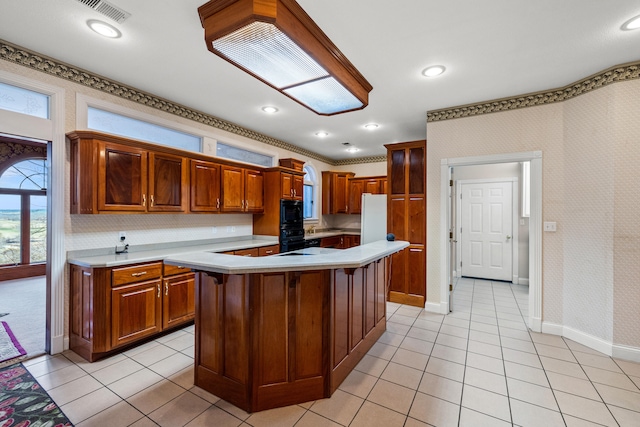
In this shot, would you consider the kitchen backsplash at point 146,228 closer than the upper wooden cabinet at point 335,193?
Yes

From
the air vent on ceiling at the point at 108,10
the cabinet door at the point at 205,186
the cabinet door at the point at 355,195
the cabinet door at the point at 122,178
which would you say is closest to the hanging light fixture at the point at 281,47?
the air vent on ceiling at the point at 108,10

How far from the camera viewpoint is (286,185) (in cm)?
485

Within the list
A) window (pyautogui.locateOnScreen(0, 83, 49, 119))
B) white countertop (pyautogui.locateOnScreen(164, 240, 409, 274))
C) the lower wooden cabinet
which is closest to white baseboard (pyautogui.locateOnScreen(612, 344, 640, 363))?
white countertop (pyautogui.locateOnScreen(164, 240, 409, 274))

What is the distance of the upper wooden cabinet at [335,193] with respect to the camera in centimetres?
686

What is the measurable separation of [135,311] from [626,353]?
193 inches

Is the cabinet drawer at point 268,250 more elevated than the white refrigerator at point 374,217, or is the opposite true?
the white refrigerator at point 374,217

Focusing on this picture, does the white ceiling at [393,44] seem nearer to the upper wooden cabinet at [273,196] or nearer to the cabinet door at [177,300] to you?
the upper wooden cabinet at [273,196]

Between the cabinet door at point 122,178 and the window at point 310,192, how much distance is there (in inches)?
150

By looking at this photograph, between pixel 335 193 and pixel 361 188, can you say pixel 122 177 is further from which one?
pixel 361 188

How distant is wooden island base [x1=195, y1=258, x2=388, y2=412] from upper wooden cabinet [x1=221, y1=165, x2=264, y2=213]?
2196mm

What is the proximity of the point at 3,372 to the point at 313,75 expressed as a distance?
3.70 meters

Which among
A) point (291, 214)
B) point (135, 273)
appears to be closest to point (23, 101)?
point (135, 273)

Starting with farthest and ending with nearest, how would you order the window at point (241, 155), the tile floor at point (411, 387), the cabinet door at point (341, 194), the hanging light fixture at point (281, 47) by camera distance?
the cabinet door at point (341, 194) → the window at point (241, 155) → the tile floor at point (411, 387) → the hanging light fixture at point (281, 47)

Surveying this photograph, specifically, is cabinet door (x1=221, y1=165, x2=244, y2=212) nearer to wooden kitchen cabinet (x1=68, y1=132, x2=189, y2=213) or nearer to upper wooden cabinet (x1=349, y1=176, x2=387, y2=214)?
wooden kitchen cabinet (x1=68, y1=132, x2=189, y2=213)
